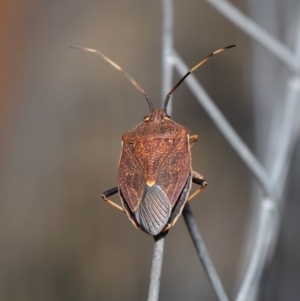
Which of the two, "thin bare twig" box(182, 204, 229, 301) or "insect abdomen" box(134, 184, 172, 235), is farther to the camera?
"insect abdomen" box(134, 184, 172, 235)

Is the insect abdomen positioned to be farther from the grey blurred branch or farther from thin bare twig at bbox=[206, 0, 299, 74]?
thin bare twig at bbox=[206, 0, 299, 74]

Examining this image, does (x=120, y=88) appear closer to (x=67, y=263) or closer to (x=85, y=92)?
(x=85, y=92)

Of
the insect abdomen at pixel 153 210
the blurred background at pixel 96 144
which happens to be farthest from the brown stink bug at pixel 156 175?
the blurred background at pixel 96 144

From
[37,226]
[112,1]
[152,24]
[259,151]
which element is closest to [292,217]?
[259,151]

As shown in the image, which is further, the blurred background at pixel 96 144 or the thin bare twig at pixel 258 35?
the blurred background at pixel 96 144

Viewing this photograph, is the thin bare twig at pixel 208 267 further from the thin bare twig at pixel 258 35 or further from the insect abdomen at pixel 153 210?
the thin bare twig at pixel 258 35

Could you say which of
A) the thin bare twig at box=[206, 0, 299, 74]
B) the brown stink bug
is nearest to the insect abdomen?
the brown stink bug

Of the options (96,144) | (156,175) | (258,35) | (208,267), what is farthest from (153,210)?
(96,144)
